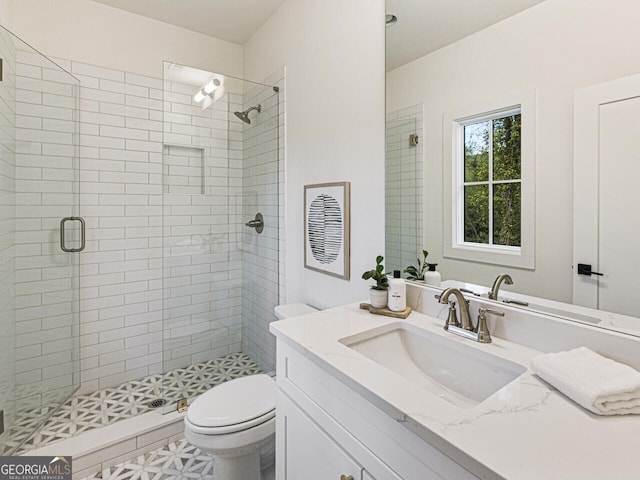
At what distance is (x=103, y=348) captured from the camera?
2.33 meters

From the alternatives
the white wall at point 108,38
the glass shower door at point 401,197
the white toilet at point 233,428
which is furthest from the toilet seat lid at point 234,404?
the white wall at point 108,38

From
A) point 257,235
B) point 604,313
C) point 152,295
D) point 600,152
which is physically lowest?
point 152,295

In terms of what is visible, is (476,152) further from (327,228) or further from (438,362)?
(327,228)

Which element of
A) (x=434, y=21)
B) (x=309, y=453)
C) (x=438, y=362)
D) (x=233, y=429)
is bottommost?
(x=233, y=429)

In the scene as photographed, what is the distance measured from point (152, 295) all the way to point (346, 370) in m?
2.16

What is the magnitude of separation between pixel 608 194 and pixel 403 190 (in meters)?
0.69

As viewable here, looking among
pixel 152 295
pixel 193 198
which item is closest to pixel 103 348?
pixel 152 295

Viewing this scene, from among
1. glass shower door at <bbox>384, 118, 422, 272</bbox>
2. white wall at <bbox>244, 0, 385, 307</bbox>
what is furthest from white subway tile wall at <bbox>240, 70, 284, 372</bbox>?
glass shower door at <bbox>384, 118, 422, 272</bbox>

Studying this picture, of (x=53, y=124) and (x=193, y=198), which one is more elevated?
(x=53, y=124)

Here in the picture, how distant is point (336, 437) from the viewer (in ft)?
2.83

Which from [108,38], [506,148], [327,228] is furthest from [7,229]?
[506,148]

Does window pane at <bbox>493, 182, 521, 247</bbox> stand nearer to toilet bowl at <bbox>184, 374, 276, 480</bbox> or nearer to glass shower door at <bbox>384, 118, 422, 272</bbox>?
glass shower door at <bbox>384, 118, 422, 272</bbox>

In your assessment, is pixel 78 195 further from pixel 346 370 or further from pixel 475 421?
pixel 475 421

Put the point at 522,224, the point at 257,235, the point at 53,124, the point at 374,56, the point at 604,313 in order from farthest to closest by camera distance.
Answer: the point at 257,235
the point at 53,124
the point at 374,56
the point at 522,224
the point at 604,313
